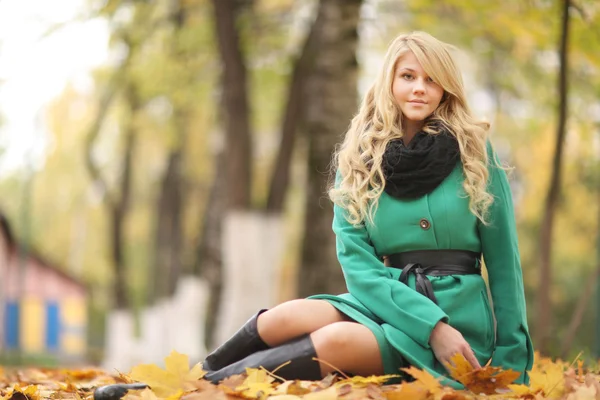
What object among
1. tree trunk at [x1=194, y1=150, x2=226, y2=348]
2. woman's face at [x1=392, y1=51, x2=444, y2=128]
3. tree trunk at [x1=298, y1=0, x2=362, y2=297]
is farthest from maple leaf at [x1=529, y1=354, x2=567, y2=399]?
tree trunk at [x1=194, y1=150, x2=226, y2=348]

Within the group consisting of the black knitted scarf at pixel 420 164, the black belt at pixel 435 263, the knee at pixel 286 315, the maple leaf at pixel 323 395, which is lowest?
the maple leaf at pixel 323 395

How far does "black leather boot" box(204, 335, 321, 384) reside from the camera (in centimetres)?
357

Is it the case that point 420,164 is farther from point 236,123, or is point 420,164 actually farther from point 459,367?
point 236,123

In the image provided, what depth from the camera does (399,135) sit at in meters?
3.94

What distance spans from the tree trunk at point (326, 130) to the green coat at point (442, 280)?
5649 millimetres

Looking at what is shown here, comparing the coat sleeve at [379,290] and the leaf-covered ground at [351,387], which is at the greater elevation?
the coat sleeve at [379,290]

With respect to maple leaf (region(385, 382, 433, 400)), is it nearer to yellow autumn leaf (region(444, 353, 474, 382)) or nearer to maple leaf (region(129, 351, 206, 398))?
yellow autumn leaf (region(444, 353, 474, 382))

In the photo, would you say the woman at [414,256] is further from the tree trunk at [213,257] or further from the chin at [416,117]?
the tree trunk at [213,257]

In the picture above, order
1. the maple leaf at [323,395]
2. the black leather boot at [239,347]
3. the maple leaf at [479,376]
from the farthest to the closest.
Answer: the black leather boot at [239,347]
the maple leaf at [479,376]
the maple leaf at [323,395]

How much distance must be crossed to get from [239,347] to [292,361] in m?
0.27

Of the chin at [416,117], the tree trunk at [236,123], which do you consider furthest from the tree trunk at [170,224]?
the chin at [416,117]

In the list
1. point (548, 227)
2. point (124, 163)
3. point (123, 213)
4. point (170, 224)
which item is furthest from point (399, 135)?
point (170, 224)

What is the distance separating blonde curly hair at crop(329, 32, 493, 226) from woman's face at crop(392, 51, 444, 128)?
0.12 feet

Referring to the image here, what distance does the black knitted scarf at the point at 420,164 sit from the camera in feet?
12.3
